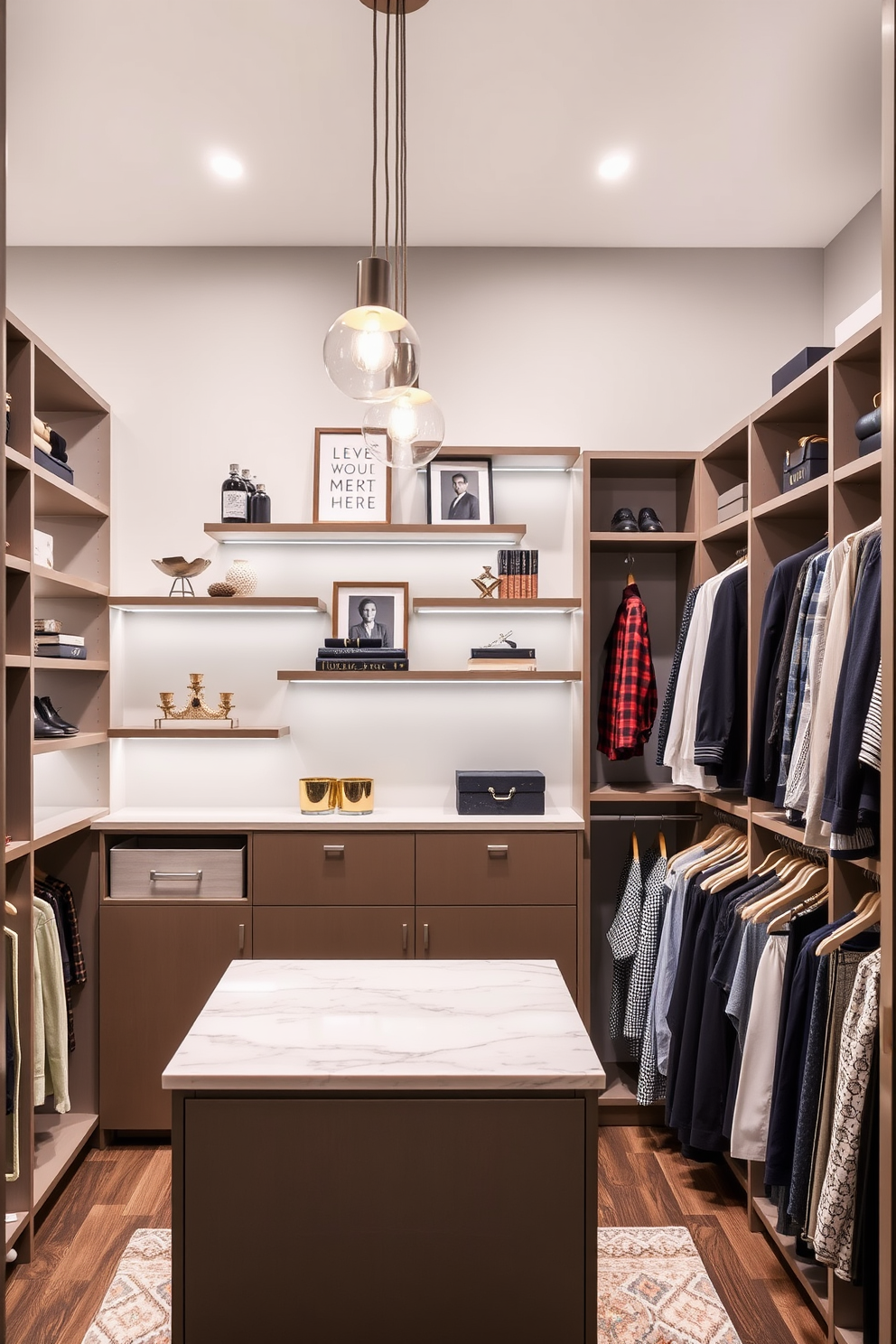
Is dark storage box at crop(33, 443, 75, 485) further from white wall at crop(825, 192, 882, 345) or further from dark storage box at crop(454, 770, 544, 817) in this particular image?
white wall at crop(825, 192, 882, 345)

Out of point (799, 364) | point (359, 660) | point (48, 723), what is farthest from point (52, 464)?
point (799, 364)

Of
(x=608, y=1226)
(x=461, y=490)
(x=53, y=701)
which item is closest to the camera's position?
(x=608, y=1226)

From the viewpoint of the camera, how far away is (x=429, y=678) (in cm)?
340

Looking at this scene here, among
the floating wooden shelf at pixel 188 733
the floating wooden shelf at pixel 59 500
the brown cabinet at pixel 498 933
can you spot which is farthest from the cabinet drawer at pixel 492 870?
the floating wooden shelf at pixel 59 500

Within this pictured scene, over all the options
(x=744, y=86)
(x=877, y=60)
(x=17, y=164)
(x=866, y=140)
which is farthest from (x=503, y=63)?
(x=17, y=164)

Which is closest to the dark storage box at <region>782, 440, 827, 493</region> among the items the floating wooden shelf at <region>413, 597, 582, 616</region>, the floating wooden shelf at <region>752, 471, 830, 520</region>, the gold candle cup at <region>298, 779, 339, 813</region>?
the floating wooden shelf at <region>752, 471, 830, 520</region>

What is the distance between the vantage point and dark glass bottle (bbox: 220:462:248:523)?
11.3 ft

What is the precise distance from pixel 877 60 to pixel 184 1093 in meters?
2.98

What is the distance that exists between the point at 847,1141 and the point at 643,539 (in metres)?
2.06

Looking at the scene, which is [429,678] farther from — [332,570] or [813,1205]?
[813,1205]

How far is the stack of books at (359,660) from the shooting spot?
3.39 metres

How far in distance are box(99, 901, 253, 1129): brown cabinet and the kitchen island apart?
1745 millimetres

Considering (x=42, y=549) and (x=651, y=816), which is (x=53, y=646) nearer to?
(x=42, y=549)

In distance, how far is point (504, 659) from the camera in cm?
342
